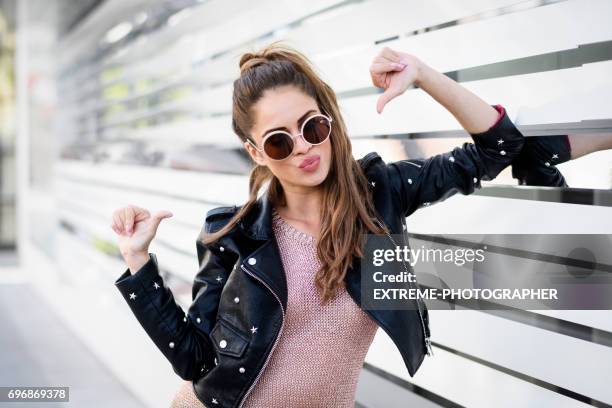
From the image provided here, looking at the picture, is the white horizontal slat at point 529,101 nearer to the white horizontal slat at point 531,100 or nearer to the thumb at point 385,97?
the white horizontal slat at point 531,100

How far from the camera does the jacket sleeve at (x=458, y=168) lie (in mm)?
2037

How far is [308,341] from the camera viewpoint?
2125mm

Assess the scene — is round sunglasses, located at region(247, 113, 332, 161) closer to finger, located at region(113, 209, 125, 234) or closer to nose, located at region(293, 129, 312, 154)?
nose, located at region(293, 129, 312, 154)

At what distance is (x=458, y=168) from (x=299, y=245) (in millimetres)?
483

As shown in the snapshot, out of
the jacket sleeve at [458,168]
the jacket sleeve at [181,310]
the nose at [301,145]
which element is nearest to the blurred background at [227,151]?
the jacket sleeve at [458,168]

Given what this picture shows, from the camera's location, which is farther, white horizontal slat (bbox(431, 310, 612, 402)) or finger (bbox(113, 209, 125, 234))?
finger (bbox(113, 209, 125, 234))

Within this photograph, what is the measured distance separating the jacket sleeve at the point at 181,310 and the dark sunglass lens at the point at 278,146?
1.04ft

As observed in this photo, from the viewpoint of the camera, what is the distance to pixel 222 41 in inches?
186

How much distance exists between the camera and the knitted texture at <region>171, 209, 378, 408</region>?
2.12 metres

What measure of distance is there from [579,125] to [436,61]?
706 mm

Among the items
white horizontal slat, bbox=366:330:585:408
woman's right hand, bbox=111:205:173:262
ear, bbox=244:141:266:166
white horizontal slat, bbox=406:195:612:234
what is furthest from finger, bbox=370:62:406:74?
white horizontal slat, bbox=366:330:585:408

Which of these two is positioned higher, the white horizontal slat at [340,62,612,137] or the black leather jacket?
the white horizontal slat at [340,62,612,137]

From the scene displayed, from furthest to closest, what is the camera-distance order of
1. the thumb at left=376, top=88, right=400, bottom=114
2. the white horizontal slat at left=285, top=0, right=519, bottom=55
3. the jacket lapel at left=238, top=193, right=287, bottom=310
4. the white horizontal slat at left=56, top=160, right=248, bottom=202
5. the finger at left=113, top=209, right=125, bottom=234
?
the white horizontal slat at left=56, top=160, right=248, bottom=202 < the white horizontal slat at left=285, top=0, right=519, bottom=55 < the finger at left=113, top=209, right=125, bottom=234 < the jacket lapel at left=238, top=193, right=287, bottom=310 < the thumb at left=376, top=88, right=400, bottom=114

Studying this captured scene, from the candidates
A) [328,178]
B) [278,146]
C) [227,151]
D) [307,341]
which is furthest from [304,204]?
[227,151]
